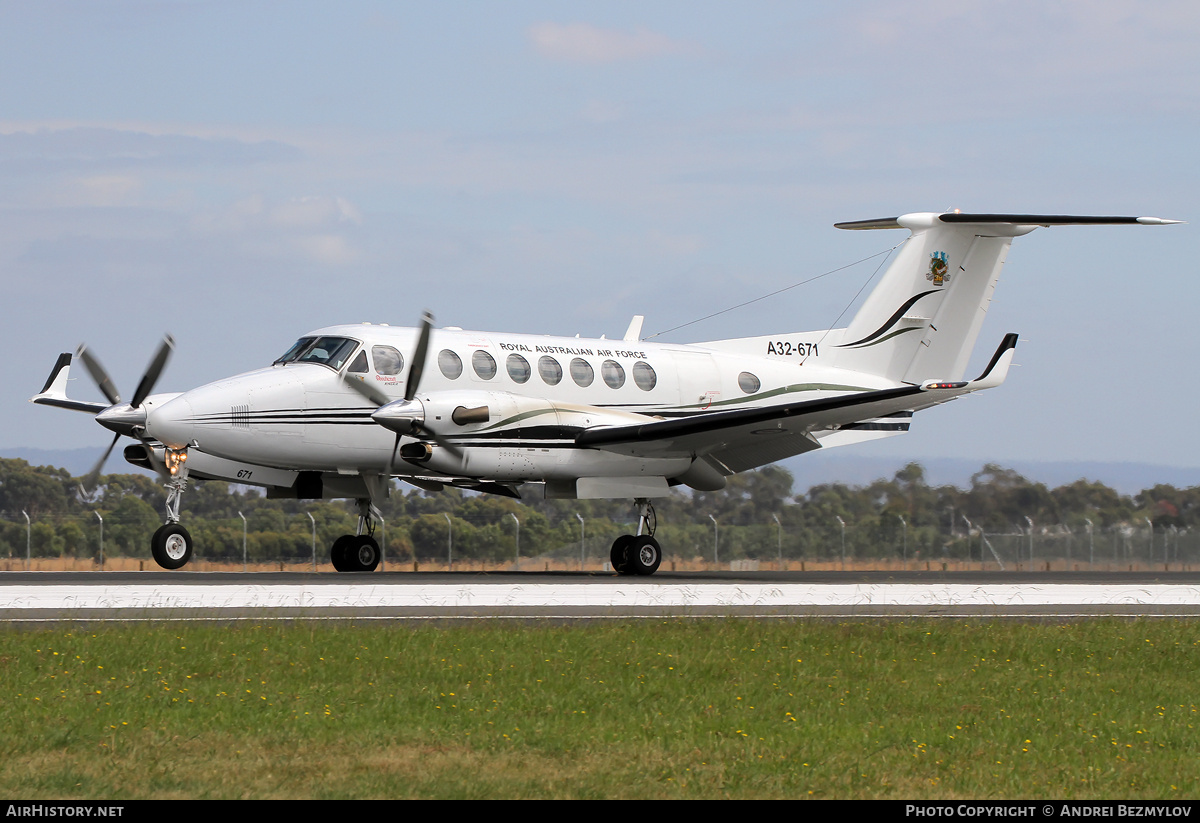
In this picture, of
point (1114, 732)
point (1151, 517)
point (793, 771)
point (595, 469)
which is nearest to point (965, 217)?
point (595, 469)

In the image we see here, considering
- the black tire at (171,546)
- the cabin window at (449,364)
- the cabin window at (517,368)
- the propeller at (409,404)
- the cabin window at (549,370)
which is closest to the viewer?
the black tire at (171,546)

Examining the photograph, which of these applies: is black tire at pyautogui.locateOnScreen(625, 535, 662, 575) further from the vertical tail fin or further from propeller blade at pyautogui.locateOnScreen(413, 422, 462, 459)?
the vertical tail fin

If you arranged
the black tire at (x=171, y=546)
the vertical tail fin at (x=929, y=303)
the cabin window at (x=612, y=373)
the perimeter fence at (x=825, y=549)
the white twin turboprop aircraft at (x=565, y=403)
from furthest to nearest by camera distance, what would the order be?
the perimeter fence at (x=825, y=549) → the vertical tail fin at (x=929, y=303) → the cabin window at (x=612, y=373) → the white twin turboprop aircraft at (x=565, y=403) → the black tire at (x=171, y=546)

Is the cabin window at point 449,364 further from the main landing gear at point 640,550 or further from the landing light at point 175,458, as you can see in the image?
the landing light at point 175,458

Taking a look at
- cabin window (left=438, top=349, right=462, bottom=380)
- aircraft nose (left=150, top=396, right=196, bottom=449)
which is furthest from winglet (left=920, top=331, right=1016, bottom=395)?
aircraft nose (left=150, top=396, right=196, bottom=449)

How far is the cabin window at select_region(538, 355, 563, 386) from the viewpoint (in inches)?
985

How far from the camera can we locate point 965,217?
93.5ft

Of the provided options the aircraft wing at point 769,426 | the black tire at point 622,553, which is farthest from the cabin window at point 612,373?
the black tire at point 622,553

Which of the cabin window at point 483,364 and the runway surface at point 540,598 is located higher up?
the cabin window at point 483,364

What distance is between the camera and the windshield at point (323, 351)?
23.4m

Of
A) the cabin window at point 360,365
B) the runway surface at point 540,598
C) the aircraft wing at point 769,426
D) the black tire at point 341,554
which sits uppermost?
the cabin window at point 360,365

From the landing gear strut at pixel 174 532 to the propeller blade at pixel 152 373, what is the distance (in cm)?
115

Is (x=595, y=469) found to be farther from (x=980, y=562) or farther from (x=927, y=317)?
(x=980, y=562)

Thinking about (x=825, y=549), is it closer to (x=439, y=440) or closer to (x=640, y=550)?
(x=640, y=550)
